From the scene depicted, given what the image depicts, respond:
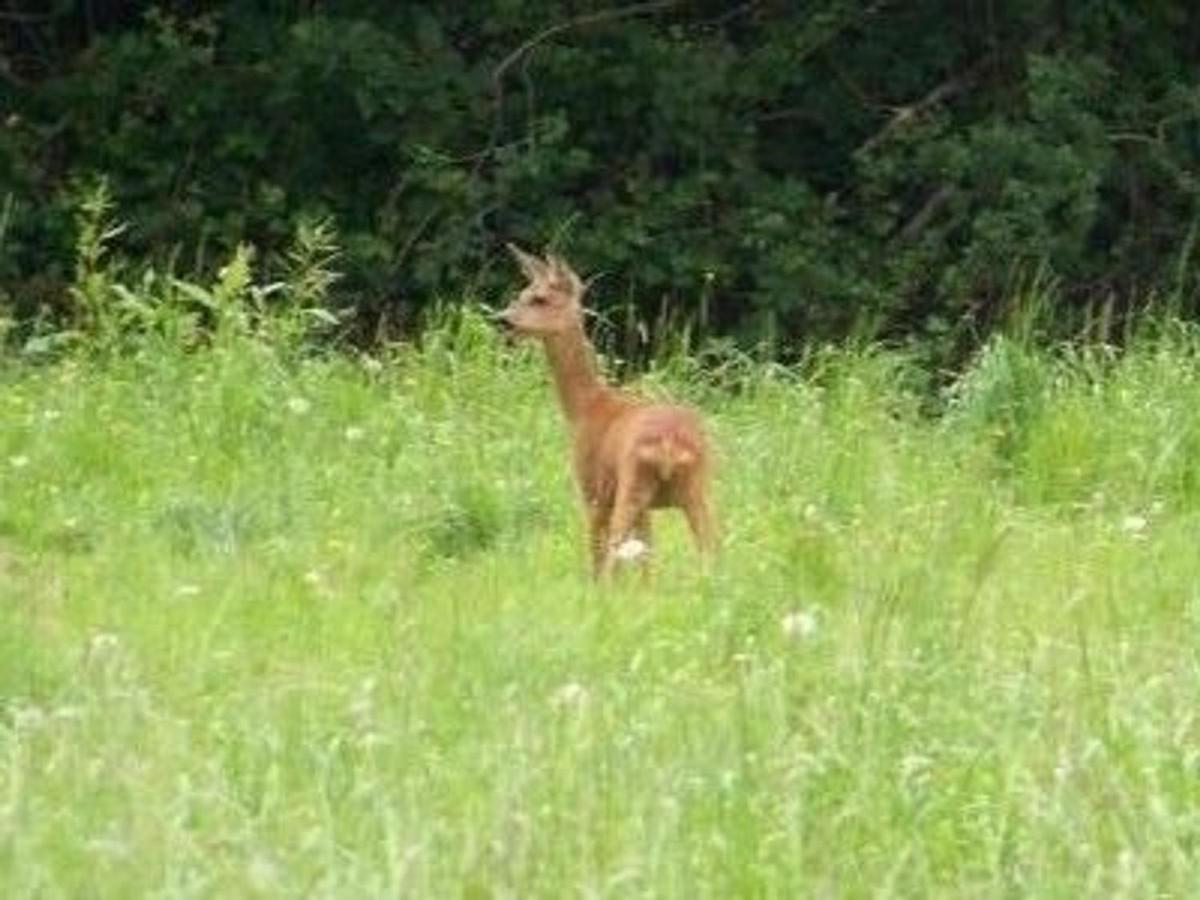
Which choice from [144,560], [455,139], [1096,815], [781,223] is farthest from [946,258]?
[1096,815]

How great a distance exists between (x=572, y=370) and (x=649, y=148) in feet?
29.3

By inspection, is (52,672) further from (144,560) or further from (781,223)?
(781,223)

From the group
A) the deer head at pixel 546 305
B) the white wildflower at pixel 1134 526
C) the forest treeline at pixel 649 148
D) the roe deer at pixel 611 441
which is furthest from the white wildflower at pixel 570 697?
the forest treeline at pixel 649 148

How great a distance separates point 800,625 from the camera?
21.1 ft

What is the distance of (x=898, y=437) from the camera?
10.1 metres

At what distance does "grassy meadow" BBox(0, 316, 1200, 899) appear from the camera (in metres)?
5.05

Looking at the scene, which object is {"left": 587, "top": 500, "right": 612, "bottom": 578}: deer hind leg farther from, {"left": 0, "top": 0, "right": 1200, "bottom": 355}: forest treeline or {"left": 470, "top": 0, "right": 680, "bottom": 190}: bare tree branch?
{"left": 470, "top": 0, "right": 680, "bottom": 190}: bare tree branch

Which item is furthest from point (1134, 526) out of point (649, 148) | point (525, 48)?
point (525, 48)

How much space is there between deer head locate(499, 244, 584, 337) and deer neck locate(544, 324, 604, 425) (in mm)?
35

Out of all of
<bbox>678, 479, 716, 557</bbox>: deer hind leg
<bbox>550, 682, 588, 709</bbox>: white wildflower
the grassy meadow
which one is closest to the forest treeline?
the grassy meadow

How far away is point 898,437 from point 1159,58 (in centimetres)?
846

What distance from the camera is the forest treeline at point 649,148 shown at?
1691cm

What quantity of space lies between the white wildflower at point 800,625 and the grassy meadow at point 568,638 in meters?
0.01

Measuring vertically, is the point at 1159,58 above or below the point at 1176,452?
below
